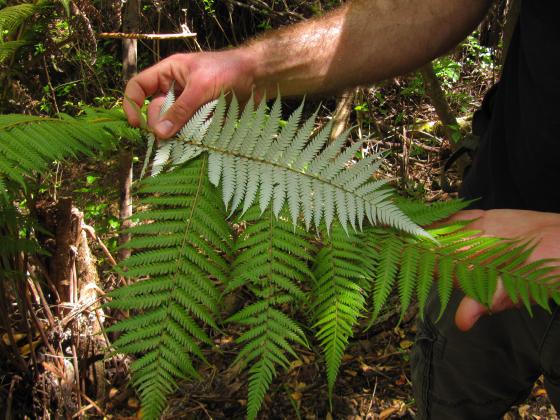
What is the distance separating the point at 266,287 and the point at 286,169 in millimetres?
331

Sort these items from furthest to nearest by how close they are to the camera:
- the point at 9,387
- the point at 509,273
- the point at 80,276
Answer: the point at 80,276
the point at 9,387
the point at 509,273

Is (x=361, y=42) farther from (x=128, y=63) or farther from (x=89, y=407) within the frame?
(x=89, y=407)

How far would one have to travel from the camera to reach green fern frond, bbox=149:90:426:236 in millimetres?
1193

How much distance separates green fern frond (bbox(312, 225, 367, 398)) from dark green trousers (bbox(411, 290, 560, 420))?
947 mm

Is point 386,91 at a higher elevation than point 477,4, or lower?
lower

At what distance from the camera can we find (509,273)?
107 centimetres

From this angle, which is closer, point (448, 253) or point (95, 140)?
point (448, 253)

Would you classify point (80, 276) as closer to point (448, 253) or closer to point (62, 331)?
point (62, 331)

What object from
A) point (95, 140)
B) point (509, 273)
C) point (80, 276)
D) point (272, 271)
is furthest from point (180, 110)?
point (80, 276)

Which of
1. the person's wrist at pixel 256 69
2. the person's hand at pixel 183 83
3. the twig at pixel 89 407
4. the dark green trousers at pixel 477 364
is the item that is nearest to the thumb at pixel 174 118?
the person's hand at pixel 183 83

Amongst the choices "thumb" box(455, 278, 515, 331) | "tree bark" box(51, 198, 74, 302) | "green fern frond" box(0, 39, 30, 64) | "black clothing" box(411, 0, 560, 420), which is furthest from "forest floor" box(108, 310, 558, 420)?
"green fern frond" box(0, 39, 30, 64)

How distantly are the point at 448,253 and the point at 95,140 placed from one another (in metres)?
0.99

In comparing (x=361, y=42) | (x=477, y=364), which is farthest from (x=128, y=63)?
(x=477, y=364)

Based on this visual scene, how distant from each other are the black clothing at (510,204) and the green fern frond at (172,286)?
3.41ft
